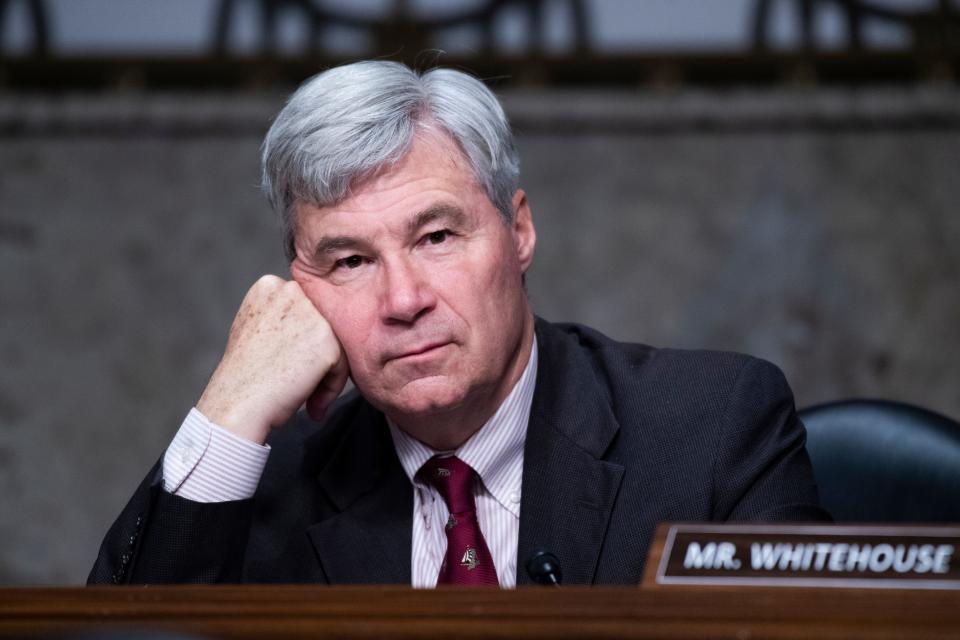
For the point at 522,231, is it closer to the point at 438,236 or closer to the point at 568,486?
the point at 438,236

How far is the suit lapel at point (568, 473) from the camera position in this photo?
1.71m

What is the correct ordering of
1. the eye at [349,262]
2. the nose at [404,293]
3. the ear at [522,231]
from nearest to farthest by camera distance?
1. the nose at [404,293]
2. the eye at [349,262]
3. the ear at [522,231]

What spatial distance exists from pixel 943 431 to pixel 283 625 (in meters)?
1.14

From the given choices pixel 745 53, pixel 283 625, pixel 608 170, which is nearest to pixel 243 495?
pixel 283 625

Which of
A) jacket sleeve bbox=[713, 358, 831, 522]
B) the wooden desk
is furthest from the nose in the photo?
the wooden desk

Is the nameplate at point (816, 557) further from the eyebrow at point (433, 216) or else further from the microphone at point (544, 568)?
the eyebrow at point (433, 216)

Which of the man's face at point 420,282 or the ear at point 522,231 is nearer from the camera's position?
the man's face at point 420,282

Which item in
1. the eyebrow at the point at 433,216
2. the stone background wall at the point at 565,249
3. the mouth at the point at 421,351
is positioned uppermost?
the eyebrow at the point at 433,216

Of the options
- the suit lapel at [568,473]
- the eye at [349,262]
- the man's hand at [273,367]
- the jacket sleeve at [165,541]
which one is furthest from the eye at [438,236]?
the jacket sleeve at [165,541]

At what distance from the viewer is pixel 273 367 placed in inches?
71.5

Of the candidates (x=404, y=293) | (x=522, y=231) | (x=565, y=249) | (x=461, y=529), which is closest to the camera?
(x=404, y=293)

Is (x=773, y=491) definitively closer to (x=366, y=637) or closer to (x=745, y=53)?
(x=366, y=637)

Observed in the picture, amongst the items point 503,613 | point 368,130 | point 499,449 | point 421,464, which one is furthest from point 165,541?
point 503,613

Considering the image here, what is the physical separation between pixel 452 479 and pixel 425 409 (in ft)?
0.59
